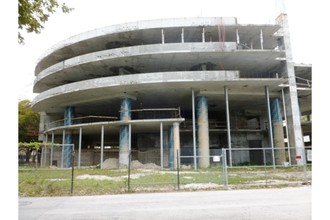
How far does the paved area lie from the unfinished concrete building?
12735 millimetres

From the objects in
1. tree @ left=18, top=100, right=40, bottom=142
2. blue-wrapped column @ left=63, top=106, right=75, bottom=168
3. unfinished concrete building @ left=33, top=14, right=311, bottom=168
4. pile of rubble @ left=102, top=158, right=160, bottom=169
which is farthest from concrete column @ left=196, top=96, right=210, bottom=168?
tree @ left=18, top=100, right=40, bottom=142

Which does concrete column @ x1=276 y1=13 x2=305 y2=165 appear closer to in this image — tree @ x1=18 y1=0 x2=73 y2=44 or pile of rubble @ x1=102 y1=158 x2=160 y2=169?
pile of rubble @ x1=102 y1=158 x2=160 y2=169

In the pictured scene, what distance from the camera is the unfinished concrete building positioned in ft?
76.8

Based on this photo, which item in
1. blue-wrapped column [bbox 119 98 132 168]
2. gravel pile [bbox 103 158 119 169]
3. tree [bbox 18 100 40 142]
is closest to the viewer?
blue-wrapped column [bbox 119 98 132 168]

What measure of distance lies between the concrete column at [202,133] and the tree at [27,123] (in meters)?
29.1

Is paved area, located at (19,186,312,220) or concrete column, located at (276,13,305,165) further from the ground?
concrete column, located at (276,13,305,165)

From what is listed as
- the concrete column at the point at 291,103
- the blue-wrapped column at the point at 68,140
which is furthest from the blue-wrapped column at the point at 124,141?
the concrete column at the point at 291,103

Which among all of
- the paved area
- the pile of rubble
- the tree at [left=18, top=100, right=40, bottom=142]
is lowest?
the paved area

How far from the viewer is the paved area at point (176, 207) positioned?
6.34 meters

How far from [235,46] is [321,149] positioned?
22022 mm

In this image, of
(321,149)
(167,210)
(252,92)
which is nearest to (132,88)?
(252,92)

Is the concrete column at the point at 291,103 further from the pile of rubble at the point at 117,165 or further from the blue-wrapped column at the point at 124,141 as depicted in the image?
the blue-wrapped column at the point at 124,141

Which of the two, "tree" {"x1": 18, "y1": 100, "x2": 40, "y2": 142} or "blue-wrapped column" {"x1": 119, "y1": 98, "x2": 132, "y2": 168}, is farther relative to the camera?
"tree" {"x1": 18, "y1": 100, "x2": 40, "y2": 142}

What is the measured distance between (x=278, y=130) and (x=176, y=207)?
21870 millimetres
